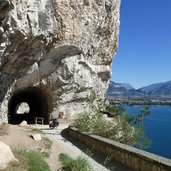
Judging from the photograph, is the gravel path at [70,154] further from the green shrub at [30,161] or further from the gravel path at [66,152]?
the green shrub at [30,161]

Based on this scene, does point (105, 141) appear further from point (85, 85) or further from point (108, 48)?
point (108, 48)

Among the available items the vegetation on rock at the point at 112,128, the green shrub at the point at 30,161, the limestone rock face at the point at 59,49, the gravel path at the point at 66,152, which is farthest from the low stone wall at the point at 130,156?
the limestone rock face at the point at 59,49

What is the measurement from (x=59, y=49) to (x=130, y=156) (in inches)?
732

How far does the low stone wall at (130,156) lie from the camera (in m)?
9.88

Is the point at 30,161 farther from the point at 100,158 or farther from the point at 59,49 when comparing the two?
the point at 59,49

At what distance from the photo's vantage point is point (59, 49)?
28.9 metres

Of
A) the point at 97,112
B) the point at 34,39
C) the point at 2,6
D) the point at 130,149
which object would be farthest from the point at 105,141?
the point at 34,39

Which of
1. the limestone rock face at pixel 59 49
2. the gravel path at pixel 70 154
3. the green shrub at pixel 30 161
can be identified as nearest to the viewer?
the green shrub at pixel 30 161

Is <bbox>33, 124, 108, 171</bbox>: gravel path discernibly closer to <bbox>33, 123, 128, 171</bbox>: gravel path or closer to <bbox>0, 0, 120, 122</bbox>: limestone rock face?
<bbox>33, 123, 128, 171</bbox>: gravel path

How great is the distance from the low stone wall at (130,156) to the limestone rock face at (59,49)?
7693 mm

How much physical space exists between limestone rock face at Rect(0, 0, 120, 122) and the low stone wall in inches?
303

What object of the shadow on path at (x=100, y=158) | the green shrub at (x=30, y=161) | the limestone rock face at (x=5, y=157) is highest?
the limestone rock face at (x=5, y=157)

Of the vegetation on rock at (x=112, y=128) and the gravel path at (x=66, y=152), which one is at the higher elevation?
the vegetation on rock at (x=112, y=128)

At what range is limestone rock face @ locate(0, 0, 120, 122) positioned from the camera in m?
Result: 21.2
